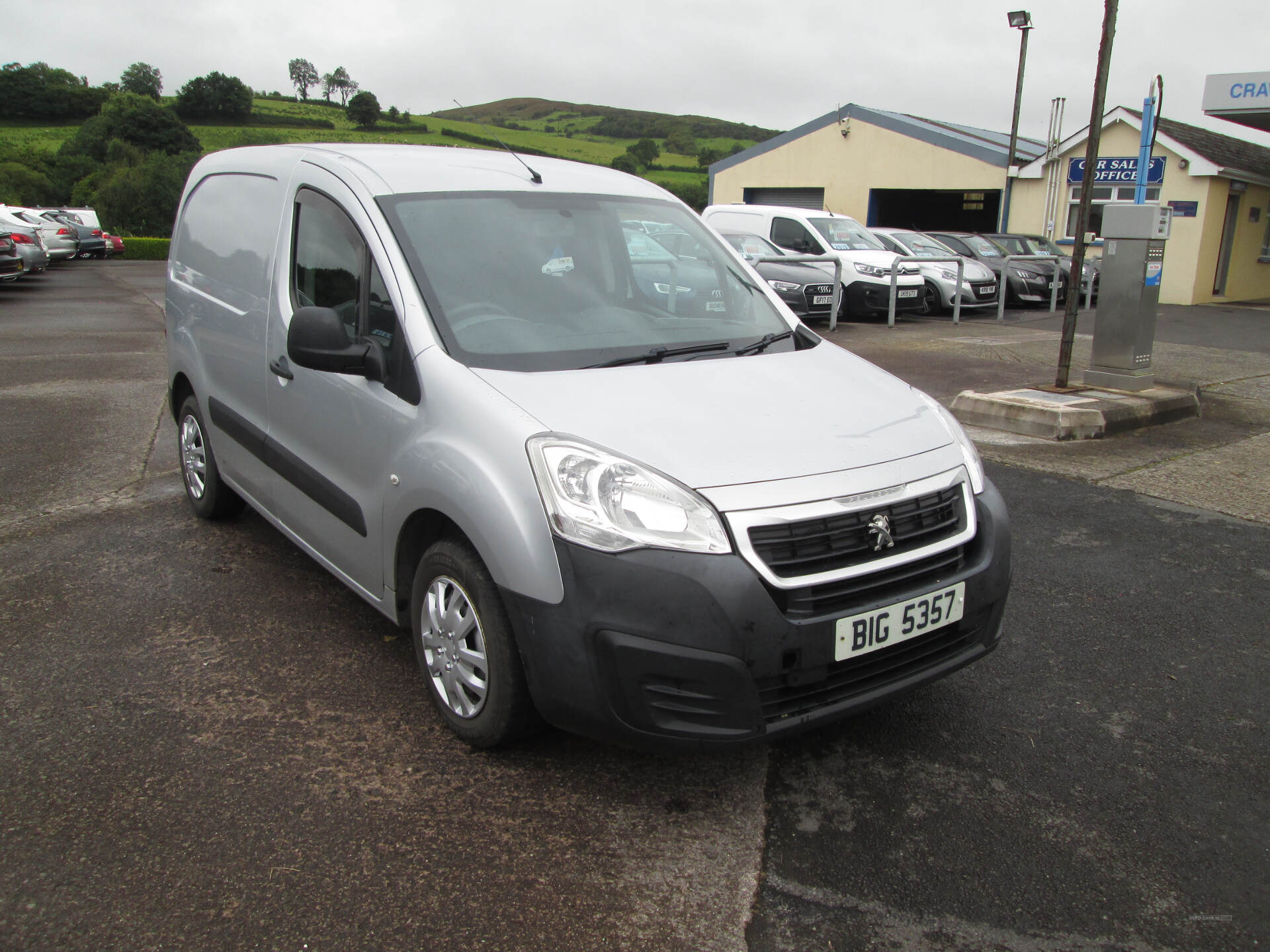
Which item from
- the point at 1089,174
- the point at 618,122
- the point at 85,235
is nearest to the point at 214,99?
the point at 618,122

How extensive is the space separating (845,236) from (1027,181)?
35.5ft

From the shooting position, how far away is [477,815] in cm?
257

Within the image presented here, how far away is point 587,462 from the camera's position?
8.13 ft

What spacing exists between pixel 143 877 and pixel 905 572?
203 centimetres

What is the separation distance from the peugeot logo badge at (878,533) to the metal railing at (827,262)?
1187 cm

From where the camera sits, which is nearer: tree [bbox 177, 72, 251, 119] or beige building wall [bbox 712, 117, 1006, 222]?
beige building wall [bbox 712, 117, 1006, 222]

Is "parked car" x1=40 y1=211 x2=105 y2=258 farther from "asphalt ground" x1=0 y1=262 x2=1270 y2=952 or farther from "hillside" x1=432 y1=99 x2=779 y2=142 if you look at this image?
"asphalt ground" x1=0 y1=262 x2=1270 y2=952

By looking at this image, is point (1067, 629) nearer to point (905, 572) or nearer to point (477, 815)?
point (905, 572)

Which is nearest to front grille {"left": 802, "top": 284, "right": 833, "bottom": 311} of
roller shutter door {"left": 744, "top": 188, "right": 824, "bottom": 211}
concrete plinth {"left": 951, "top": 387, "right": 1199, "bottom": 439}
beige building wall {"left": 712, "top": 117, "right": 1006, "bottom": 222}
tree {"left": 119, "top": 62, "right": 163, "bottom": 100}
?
concrete plinth {"left": 951, "top": 387, "right": 1199, "bottom": 439}

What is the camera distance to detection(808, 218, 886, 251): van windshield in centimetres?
1578

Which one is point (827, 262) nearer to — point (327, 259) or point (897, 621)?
point (327, 259)

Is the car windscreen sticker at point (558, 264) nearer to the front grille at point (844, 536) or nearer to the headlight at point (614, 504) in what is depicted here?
the headlight at point (614, 504)

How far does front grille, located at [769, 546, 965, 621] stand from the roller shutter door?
91.8 ft

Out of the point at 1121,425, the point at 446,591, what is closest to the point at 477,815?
the point at 446,591
